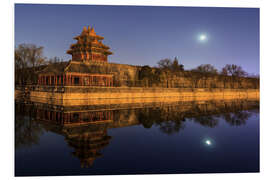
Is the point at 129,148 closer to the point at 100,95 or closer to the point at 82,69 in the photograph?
the point at 100,95

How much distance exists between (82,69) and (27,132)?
55.6 ft

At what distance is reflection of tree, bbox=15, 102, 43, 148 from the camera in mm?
9266

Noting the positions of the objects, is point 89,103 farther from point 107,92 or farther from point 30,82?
point 30,82

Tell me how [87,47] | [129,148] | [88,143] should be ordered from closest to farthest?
[129,148]
[88,143]
[87,47]

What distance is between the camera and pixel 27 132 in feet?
35.9

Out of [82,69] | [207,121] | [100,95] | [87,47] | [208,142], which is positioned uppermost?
[87,47]

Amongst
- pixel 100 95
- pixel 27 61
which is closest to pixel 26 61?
pixel 27 61

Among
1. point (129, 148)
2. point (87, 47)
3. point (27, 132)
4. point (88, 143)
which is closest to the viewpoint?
point (129, 148)

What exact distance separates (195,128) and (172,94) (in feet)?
78.9

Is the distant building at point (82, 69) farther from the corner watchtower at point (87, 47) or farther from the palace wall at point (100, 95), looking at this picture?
the palace wall at point (100, 95)

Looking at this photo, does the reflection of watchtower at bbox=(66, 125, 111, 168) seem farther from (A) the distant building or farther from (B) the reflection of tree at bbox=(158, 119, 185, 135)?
(A) the distant building

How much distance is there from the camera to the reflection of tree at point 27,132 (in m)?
9.27

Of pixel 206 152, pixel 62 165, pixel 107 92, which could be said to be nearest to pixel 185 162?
pixel 206 152

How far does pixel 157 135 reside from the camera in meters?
10.8
